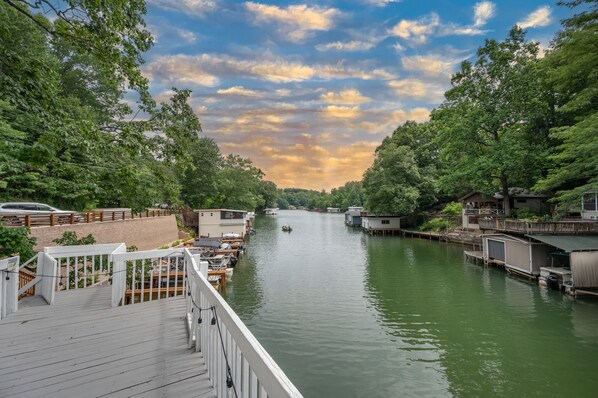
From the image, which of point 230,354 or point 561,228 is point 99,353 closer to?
point 230,354

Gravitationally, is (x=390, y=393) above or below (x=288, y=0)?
below

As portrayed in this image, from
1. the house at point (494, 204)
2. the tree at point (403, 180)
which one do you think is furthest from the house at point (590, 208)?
the tree at point (403, 180)

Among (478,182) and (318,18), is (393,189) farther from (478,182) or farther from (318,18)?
(318,18)

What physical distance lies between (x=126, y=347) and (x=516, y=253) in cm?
2083

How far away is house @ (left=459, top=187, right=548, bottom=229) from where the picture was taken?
1141 inches

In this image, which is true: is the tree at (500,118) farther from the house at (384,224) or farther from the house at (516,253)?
the house at (384,224)

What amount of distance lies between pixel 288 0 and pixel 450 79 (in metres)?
21.4

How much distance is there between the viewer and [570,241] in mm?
15086

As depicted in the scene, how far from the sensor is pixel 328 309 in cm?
1262

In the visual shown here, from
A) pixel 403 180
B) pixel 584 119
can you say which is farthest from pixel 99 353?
pixel 403 180

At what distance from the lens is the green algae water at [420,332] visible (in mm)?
7387

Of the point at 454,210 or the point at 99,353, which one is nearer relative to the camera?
the point at 99,353

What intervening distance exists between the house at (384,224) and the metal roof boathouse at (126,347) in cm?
4036

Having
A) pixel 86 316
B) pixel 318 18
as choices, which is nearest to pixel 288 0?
pixel 318 18
